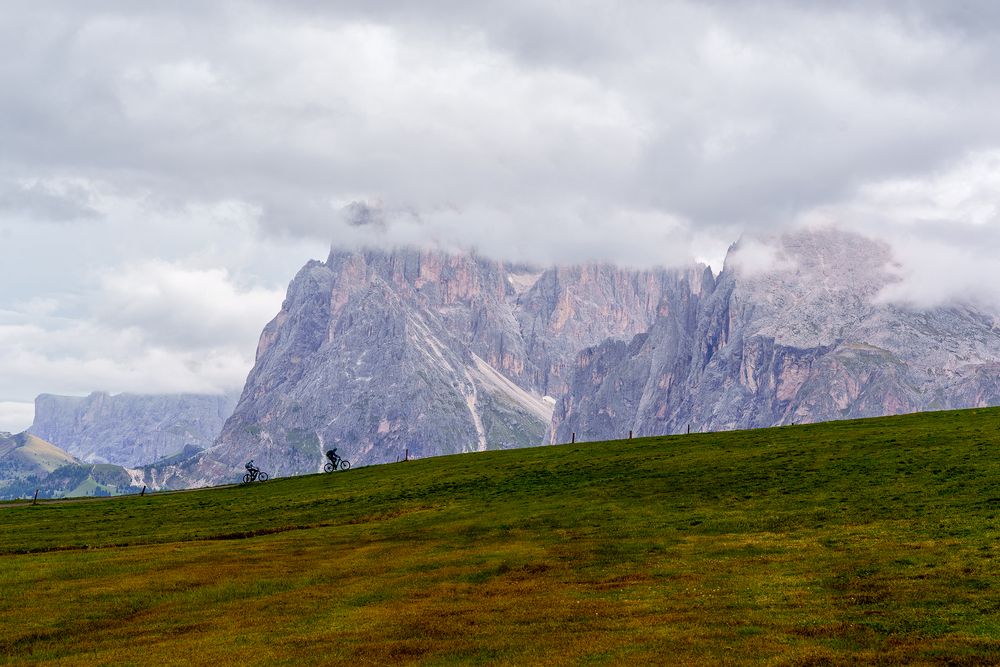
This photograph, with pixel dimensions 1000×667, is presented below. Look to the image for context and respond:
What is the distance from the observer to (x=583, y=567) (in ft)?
145

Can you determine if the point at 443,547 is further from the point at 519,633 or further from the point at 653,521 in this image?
the point at 519,633

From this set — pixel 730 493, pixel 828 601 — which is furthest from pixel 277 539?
pixel 828 601

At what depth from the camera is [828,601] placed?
32.9 m

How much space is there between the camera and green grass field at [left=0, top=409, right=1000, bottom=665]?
2984 centimetres

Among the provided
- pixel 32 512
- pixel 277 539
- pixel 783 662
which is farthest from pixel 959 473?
pixel 32 512

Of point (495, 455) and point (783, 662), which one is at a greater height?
point (495, 455)

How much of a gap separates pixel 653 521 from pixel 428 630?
26361mm

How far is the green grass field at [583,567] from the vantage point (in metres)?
29.8

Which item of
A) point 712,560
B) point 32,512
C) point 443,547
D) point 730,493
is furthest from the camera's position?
point 32,512

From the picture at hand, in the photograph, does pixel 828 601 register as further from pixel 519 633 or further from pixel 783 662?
pixel 519 633

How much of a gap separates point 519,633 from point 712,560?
15.2 m

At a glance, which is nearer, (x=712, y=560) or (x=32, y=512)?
(x=712, y=560)

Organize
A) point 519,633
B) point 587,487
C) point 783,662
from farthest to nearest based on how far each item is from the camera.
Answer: point 587,487, point 519,633, point 783,662

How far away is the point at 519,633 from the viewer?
31.8m
